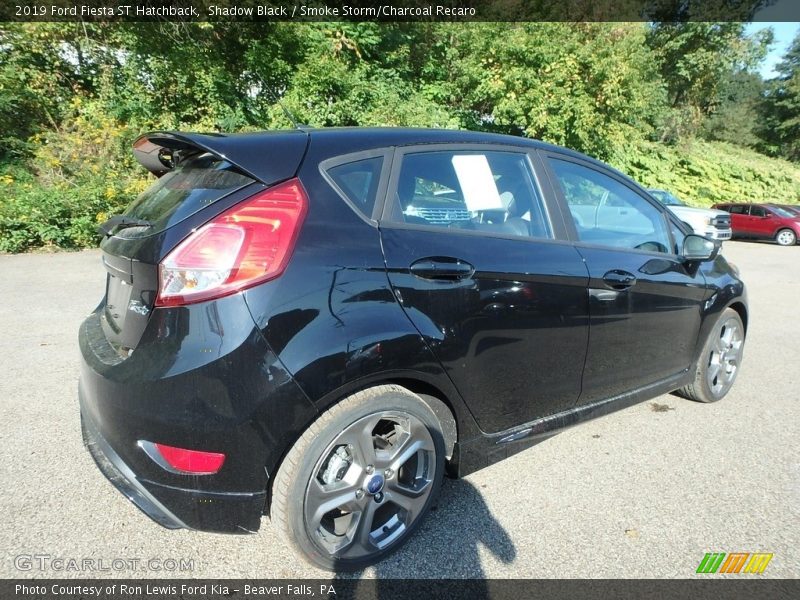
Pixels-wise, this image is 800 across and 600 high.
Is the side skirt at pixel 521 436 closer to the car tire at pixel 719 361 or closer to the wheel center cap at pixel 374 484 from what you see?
the wheel center cap at pixel 374 484

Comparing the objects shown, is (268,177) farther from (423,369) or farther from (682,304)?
(682,304)

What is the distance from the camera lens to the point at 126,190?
9852mm

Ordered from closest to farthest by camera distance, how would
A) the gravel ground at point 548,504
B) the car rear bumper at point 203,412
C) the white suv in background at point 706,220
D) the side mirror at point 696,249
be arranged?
the car rear bumper at point 203,412 → the gravel ground at point 548,504 → the side mirror at point 696,249 → the white suv in background at point 706,220

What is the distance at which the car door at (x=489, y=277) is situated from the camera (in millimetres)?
2066

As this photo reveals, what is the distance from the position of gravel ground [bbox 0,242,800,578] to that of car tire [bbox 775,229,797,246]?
56.4ft

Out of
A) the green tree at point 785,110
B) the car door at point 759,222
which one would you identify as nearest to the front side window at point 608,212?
the car door at point 759,222

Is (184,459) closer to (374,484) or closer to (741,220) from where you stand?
(374,484)

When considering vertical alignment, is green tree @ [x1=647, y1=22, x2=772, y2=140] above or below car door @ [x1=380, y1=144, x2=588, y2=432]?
above

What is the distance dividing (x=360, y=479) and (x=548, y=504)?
1065mm

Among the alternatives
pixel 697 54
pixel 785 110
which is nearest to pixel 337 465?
pixel 697 54

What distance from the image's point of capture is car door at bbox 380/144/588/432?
207 centimetres

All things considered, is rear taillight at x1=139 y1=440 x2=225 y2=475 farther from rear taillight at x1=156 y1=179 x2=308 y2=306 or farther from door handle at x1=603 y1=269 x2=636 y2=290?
door handle at x1=603 y1=269 x2=636 y2=290

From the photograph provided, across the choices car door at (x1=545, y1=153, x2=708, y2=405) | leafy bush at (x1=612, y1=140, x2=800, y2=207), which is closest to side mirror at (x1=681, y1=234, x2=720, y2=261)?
car door at (x1=545, y1=153, x2=708, y2=405)

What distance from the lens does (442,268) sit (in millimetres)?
2088
